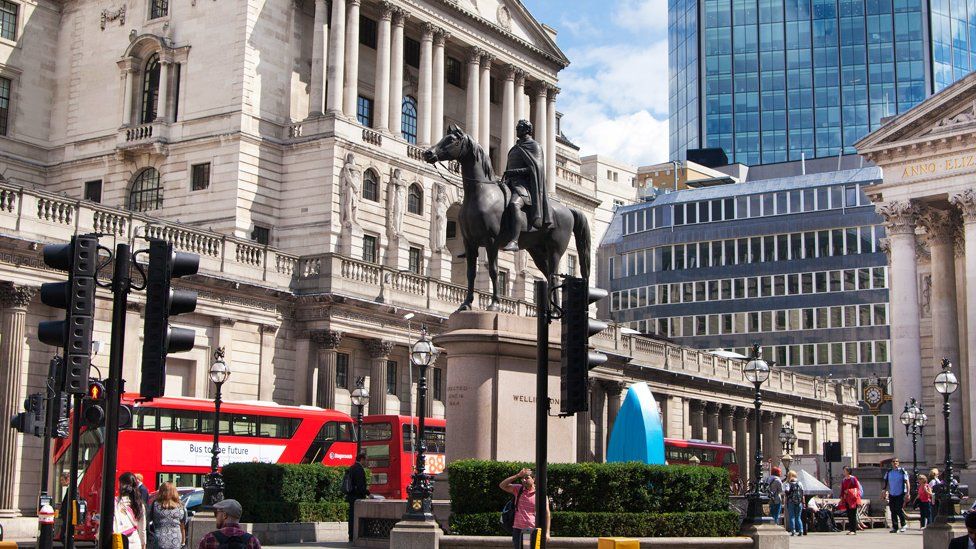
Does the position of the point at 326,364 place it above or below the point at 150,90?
below

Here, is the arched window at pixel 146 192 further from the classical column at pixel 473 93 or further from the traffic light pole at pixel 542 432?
the traffic light pole at pixel 542 432

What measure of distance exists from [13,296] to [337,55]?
2591 cm

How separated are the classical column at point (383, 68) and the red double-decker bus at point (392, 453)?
2297cm

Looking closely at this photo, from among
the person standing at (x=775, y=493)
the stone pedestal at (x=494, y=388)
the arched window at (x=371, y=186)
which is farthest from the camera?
the arched window at (x=371, y=186)

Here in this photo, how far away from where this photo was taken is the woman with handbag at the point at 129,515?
702 inches

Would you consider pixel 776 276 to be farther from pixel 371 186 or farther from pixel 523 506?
pixel 523 506

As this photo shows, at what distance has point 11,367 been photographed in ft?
134

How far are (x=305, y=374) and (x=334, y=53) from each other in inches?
747

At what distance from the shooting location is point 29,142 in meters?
65.8

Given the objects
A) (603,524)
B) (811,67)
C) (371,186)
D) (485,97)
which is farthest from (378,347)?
(811,67)

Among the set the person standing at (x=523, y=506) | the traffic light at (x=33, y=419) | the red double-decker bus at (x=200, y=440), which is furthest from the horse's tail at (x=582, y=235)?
the red double-decker bus at (x=200, y=440)

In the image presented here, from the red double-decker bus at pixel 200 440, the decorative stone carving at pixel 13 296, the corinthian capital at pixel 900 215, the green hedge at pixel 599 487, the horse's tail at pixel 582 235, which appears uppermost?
the corinthian capital at pixel 900 215

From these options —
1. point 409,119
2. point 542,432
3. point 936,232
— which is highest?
point 409,119

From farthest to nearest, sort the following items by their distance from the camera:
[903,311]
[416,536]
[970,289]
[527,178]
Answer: [903,311], [970,289], [527,178], [416,536]
